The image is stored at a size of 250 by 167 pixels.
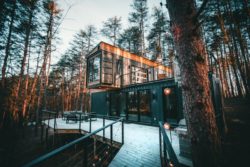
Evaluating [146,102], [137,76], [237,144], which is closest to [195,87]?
[237,144]

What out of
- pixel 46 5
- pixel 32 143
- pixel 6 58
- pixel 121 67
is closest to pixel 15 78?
pixel 6 58

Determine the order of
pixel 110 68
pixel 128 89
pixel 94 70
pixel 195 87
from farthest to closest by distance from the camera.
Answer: pixel 94 70
pixel 128 89
pixel 110 68
pixel 195 87

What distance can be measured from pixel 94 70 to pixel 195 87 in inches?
367

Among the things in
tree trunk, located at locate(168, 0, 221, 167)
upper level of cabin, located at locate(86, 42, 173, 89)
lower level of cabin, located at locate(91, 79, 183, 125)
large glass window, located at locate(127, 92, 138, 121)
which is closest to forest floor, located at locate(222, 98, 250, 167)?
tree trunk, located at locate(168, 0, 221, 167)

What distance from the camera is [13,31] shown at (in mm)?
8906

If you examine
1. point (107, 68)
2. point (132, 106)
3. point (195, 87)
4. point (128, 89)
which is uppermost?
point (107, 68)

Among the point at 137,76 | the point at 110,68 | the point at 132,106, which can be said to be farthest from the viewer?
the point at 137,76

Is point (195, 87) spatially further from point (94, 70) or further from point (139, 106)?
point (94, 70)

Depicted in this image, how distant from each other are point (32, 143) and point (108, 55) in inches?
333

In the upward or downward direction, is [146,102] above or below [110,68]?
below

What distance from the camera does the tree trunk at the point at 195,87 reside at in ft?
4.30

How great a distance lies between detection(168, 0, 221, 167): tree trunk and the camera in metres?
1.31

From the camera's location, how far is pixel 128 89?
9.73 metres

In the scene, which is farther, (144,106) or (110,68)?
(110,68)
